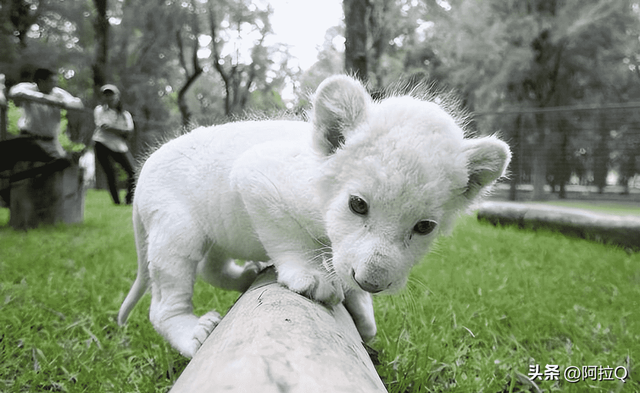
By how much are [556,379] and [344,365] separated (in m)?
1.62

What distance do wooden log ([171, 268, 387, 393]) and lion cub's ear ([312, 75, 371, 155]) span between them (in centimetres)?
58

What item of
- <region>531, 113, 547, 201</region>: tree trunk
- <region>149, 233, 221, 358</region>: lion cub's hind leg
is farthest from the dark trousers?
<region>531, 113, 547, 201</region>: tree trunk

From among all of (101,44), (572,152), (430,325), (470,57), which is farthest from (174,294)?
(470,57)

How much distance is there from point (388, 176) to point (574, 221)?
6177 millimetres

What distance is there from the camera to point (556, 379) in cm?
216

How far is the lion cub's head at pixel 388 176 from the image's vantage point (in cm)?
129

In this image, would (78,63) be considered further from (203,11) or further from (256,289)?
(256,289)

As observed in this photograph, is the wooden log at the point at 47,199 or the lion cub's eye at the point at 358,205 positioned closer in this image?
the lion cub's eye at the point at 358,205

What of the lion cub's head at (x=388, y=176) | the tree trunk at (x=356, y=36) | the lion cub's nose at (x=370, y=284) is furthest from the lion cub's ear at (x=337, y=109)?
the tree trunk at (x=356, y=36)

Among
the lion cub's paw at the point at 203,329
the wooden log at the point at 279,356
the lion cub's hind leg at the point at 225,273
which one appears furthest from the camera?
the lion cub's hind leg at the point at 225,273

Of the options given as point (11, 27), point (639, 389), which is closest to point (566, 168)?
point (639, 389)

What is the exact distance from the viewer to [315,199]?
161 cm

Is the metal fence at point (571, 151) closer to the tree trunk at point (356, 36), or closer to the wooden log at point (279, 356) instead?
the tree trunk at point (356, 36)

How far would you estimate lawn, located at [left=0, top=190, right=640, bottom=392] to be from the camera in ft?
6.92
